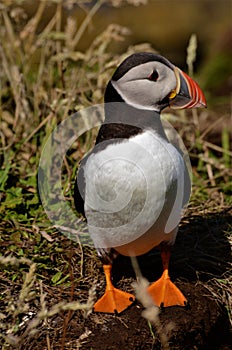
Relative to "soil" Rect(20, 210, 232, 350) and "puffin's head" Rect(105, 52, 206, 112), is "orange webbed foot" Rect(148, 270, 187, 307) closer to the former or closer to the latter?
"soil" Rect(20, 210, 232, 350)

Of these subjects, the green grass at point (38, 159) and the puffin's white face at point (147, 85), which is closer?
the puffin's white face at point (147, 85)

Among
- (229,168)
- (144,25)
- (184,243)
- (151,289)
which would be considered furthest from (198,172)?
(144,25)

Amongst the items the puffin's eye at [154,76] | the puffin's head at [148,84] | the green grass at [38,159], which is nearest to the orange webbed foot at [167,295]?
the green grass at [38,159]

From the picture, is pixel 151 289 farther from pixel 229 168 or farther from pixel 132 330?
pixel 229 168

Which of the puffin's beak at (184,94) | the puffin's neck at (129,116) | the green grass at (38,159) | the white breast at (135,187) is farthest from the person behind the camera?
the green grass at (38,159)

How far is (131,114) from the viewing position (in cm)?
307

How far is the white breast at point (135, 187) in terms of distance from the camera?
9.48ft

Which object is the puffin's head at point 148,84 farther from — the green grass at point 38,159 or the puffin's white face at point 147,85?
the green grass at point 38,159

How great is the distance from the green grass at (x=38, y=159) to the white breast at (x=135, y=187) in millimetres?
263

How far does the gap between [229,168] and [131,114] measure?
216cm

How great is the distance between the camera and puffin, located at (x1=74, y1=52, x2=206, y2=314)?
9.52 feet

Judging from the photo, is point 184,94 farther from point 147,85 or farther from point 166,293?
point 166,293

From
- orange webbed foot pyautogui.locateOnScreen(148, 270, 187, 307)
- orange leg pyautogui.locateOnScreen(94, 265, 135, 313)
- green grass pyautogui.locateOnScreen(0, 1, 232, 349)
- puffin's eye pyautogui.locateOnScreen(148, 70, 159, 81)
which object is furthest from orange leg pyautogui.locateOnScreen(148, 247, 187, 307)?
puffin's eye pyautogui.locateOnScreen(148, 70, 159, 81)

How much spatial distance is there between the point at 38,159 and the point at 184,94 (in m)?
1.61
